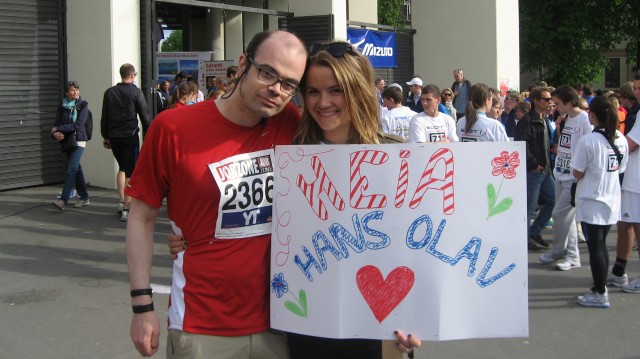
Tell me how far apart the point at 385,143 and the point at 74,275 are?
5178 mm

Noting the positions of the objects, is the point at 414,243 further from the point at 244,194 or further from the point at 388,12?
the point at 388,12

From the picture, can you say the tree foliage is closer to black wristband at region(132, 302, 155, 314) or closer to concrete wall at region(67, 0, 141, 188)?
concrete wall at region(67, 0, 141, 188)

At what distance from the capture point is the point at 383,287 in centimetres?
235

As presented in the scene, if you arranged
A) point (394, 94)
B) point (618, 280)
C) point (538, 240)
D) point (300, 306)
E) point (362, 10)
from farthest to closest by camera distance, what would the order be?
point (362, 10) → point (394, 94) → point (538, 240) → point (618, 280) → point (300, 306)

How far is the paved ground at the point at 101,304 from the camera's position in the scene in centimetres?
511

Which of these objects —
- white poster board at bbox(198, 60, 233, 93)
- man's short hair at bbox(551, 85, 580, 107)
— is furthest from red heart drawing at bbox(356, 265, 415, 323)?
white poster board at bbox(198, 60, 233, 93)

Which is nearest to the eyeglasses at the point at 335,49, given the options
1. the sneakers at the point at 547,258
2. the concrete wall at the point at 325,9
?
the sneakers at the point at 547,258

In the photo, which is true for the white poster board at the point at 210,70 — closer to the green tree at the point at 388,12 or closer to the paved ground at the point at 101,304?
the paved ground at the point at 101,304

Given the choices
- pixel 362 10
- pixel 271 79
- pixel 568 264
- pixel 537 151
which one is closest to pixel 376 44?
pixel 362 10

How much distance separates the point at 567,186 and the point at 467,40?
42.8ft

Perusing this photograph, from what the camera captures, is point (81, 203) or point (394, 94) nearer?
point (394, 94)

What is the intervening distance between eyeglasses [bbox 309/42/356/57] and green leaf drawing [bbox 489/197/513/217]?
2.41ft

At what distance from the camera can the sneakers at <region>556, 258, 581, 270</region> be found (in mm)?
7566

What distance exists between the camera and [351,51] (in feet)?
8.33
